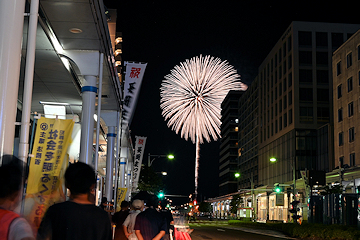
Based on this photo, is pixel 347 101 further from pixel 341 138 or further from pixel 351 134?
pixel 341 138

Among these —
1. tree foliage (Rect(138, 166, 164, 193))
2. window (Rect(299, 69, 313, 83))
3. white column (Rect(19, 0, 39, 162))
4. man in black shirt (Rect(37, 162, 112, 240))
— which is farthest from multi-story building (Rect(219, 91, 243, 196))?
man in black shirt (Rect(37, 162, 112, 240))

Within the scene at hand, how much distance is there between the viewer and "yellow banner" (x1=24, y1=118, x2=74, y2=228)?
973 cm

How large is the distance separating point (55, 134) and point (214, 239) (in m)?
16.9

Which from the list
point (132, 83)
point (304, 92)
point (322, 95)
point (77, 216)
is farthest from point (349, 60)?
point (77, 216)

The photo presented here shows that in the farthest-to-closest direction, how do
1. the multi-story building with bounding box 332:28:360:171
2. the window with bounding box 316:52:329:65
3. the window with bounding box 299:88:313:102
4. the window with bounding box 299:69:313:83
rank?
the window with bounding box 316:52:329:65
the window with bounding box 299:69:313:83
the window with bounding box 299:88:313:102
the multi-story building with bounding box 332:28:360:171

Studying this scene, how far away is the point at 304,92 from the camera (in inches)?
2685

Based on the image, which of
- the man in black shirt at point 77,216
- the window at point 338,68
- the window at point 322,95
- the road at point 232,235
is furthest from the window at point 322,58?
the man in black shirt at point 77,216

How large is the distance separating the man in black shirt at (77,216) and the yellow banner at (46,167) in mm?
5584

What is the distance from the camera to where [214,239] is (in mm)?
25578

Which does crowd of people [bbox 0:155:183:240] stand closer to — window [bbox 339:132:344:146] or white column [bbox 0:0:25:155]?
white column [bbox 0:0:25:155]

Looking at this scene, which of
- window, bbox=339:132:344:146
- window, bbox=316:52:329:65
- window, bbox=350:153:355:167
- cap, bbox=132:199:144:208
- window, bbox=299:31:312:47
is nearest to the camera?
cap, bbox=132:199:144:208

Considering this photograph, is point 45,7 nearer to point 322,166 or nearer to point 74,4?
point 74,4

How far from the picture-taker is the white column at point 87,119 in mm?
Answer: 14430

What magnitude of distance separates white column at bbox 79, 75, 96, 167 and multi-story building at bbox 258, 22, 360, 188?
52.4 metres
